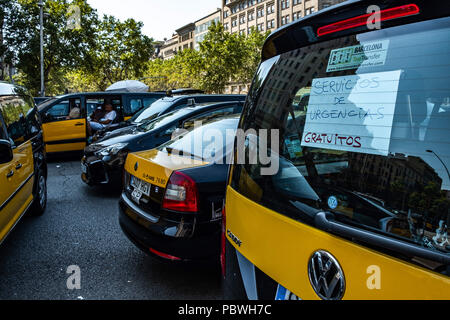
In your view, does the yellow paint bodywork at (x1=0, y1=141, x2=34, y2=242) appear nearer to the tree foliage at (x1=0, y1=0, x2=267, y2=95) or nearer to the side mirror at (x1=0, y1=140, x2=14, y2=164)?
the side mirror at (x1=0, y1=140, x2=14, y2=164)

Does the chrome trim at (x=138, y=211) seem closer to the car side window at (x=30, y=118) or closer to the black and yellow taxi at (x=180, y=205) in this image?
the black and yellow taxi at (x=180, y=205)

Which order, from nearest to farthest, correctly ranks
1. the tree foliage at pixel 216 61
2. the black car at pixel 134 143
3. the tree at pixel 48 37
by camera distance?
the black car at pixel 134 143, the tree at pixel 48 37, the tree foliage at pixel 216 61

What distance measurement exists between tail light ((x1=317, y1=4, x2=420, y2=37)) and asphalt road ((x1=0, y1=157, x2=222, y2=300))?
225cm

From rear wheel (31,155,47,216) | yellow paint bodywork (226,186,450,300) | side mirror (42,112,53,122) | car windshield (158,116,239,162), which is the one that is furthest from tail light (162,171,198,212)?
side mirror (42,112,53,122)

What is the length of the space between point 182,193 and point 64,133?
8223 millimetres

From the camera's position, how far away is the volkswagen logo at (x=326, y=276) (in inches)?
46.7

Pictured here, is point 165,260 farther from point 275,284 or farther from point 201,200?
point 275,284

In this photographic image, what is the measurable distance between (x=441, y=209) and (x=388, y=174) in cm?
19

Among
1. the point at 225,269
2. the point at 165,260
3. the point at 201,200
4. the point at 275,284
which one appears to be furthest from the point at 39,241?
the point at 275,284

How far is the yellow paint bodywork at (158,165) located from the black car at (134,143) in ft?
8.60

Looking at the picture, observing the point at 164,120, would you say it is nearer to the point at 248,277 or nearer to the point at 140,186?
the point at 140,186

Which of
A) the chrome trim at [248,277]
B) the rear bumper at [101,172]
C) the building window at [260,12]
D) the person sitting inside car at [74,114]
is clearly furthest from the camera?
the building window at [260,12]

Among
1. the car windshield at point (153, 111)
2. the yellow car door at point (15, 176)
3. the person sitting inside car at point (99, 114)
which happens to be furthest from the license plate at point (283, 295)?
the person sitting inside car at point (99, 114)

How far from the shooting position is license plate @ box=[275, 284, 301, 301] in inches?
53.4
